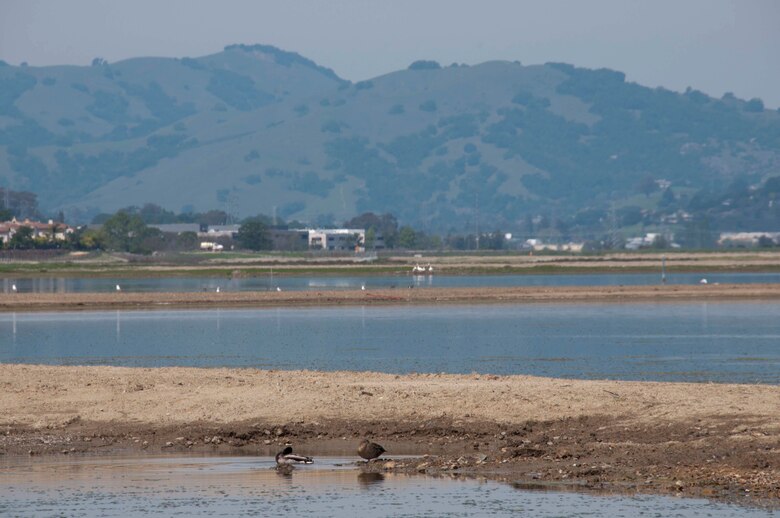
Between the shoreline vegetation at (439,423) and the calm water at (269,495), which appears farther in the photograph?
the shoreline vegetation at (439,423)

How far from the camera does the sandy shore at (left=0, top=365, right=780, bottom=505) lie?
58.6 feet

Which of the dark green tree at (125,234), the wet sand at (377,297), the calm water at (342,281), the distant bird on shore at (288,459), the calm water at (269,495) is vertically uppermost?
the dark green tree at (125,234)

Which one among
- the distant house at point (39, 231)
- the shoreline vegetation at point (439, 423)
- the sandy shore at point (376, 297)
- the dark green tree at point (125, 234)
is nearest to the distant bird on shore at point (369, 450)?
the shoreline vegetation at point (439, 423)

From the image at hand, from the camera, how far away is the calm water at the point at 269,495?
1625 cm

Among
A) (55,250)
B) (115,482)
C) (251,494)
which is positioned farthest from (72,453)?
(55,250)

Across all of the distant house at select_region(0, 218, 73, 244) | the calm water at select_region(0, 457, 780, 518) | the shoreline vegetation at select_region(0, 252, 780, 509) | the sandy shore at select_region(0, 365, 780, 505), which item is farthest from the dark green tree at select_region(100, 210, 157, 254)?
the calm water at select_region(0, 457, 780, 518)

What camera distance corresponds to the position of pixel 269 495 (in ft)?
57.1

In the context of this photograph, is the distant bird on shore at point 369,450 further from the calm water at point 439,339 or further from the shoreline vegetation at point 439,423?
the calm water at point 439,339

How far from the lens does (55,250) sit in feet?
510

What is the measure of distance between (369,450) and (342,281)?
82735 mm

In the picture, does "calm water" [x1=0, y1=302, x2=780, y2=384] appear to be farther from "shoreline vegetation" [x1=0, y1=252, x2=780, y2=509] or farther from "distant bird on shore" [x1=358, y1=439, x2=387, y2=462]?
"distant bird on shore" [x1=358, y1=439, x2=387, y2=462]

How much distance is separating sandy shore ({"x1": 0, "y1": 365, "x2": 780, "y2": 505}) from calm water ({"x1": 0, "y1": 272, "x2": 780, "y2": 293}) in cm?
5969

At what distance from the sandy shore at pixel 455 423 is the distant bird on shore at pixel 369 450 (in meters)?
0.26

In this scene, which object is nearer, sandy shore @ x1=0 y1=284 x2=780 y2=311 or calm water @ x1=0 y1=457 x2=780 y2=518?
calm water @ x1=0 y1=457 x2=780 y2=518
